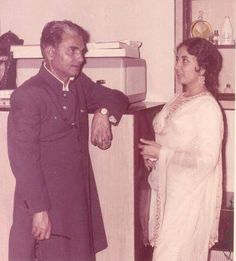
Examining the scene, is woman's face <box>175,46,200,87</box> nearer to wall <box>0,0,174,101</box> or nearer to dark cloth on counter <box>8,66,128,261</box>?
dark cloth on counter <box>8,66,128,261</box>

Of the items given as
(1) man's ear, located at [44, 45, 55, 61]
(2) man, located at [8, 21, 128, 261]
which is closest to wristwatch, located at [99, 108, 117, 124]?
(2) man, located at [8, 21, 128, 261]

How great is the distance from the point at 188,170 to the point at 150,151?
0.59ft

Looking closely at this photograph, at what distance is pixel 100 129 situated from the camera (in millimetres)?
2031

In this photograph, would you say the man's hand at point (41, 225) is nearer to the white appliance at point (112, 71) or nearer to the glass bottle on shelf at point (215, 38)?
the white appliance at point (112, 71)

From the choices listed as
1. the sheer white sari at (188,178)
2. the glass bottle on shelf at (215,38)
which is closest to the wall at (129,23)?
the glass bottle on shelf at (215,38)

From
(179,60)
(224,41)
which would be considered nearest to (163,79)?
(224,41)

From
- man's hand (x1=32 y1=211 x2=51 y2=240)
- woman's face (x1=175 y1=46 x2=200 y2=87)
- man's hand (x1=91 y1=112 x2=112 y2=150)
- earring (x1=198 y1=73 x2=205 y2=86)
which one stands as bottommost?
man's hand (x1=32 y1=211 x2=51 y2=240)

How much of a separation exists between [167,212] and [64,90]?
0.68 meters

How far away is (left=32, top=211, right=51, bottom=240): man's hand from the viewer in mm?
1804

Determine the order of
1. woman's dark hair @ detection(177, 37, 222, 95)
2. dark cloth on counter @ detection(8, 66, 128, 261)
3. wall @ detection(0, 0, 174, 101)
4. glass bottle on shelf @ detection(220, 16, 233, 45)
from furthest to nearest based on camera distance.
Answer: wall @ detection(0, 0, 174, 101)
glass bottle on shelf @ detection(220, 16, 233, 45)
woman's dark hair @ detection(177, 37, 222, 95)
dark cloth on counter @ detection(8, 66, 128, 261)

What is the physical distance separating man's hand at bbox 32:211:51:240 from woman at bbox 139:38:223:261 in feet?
1.70

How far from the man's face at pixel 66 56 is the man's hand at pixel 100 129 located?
220 millimetres

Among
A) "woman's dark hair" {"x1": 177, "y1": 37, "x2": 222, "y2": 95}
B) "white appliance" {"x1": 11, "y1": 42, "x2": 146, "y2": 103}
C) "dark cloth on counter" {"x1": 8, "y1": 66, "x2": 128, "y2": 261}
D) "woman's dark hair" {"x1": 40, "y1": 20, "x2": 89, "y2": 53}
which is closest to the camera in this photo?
"dark cloth on counter" {"x1": 8, "y1": 66, "x2": 128, "y2": 261}

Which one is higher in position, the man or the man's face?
the man's face
